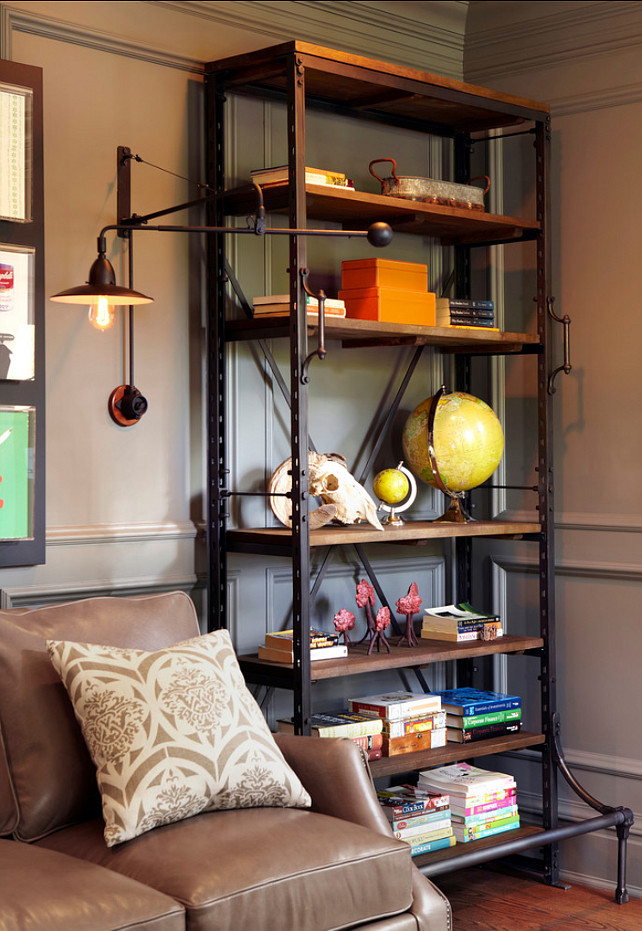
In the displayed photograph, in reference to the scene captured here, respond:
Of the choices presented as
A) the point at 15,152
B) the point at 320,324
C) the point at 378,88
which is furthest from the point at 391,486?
the point at 15,152

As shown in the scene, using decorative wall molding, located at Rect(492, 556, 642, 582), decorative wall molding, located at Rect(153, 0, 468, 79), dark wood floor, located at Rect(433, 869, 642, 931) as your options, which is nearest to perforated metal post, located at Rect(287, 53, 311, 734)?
decorative wall molding, located at Rect(153, 0, 468, 79)

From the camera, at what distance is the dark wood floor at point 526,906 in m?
3.33

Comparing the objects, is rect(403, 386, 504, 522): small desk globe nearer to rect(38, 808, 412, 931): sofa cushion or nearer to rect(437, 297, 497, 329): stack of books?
rect(437, 297, 497, 329): stack of books

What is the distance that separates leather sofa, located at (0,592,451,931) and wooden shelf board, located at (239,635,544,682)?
473mm

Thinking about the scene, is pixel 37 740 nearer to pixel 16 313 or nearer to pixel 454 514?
pixel 16 313

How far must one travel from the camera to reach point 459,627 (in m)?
3.62

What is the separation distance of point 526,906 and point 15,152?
2.67 meters

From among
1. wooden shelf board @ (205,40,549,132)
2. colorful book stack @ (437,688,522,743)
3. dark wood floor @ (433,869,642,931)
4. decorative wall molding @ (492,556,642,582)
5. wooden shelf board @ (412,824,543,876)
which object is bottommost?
dark wood floor @ (433,869,642,931)

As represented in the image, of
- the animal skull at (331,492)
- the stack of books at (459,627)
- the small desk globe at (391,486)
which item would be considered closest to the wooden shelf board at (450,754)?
the stack of books at (459,627)

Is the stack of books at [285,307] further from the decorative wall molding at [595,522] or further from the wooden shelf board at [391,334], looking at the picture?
the decorative wall molding at [595,522]

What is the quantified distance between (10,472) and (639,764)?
87.1 inches

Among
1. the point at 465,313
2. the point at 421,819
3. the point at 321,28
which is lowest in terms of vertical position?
the point at 421,819

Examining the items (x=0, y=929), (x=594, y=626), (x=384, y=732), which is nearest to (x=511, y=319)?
(x=594, y=626)

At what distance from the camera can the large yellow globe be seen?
363 centimetres
